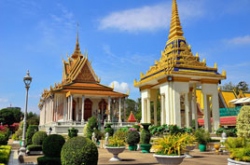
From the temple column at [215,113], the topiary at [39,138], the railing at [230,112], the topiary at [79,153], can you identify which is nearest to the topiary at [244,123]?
the topiary at [79,153]

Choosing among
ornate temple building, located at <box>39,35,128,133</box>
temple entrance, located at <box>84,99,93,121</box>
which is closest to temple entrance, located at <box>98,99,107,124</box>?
ornate temple building, located at <box>39,35,128,133</box>

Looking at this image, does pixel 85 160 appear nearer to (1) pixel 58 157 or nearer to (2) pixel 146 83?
(1) pixel 58 157

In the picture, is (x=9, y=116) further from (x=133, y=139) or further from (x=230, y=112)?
(x=133, y=139)

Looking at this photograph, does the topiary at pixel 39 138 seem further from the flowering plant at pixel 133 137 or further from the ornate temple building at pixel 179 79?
the ornate temple building at pixel 179 79

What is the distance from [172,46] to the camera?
28.0 m

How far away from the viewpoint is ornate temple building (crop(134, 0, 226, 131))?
80.1 feet

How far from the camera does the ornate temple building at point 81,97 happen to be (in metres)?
36.9

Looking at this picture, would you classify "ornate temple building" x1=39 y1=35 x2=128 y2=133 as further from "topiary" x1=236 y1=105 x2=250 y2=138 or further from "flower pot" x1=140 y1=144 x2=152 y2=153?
"topiary" x1=236 y1=105 x2=250 y2=138

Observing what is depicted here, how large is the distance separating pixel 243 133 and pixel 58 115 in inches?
1258

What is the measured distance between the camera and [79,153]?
8.45 meters

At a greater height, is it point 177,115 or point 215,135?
point 177,115

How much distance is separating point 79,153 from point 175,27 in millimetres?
23554

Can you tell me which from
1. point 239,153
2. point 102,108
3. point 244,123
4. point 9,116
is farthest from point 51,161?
point 9,116

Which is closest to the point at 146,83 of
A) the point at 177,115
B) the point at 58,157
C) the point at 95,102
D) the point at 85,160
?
the point at 177,115
